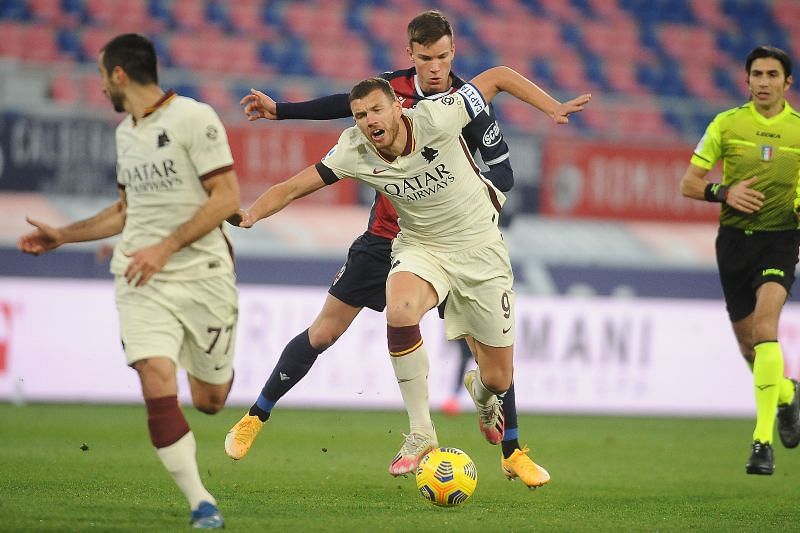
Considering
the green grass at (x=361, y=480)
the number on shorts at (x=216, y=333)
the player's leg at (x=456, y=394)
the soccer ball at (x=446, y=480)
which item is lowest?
the player's leg at (x=456, y=394)

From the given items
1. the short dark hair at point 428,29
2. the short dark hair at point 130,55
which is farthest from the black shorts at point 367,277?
the short dark hair at point 130,55

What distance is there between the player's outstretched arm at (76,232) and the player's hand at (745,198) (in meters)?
4.00

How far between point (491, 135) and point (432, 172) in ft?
2.06

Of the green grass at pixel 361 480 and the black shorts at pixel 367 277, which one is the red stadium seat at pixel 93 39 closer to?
the green grass at pixel 361 480

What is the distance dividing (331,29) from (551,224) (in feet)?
16.5

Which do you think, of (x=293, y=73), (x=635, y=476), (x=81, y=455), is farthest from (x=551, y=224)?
(x=81, y=455)

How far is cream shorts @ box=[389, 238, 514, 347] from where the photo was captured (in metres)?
6.92

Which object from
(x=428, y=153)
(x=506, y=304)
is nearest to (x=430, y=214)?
(x=428, y=153)

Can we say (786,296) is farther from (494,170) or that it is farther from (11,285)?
(11,285)

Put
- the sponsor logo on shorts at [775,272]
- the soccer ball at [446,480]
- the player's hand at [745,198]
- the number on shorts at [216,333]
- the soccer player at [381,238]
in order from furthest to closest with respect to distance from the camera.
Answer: the sponsor logo on shorts at [775,272] → the player's hand at [745,198] → the soccer player at [381,238] → the soccer ball at [446,480] → the number on shorts at [216,333]

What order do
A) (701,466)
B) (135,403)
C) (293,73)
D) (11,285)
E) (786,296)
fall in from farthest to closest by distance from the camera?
(293,73) → (135,403) → (11,285) → (701,466) → (786,296)

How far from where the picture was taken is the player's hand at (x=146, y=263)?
5230 millimetres

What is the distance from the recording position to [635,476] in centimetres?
869

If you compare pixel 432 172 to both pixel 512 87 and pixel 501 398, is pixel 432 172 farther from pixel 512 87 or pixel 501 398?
pixel 501 398
